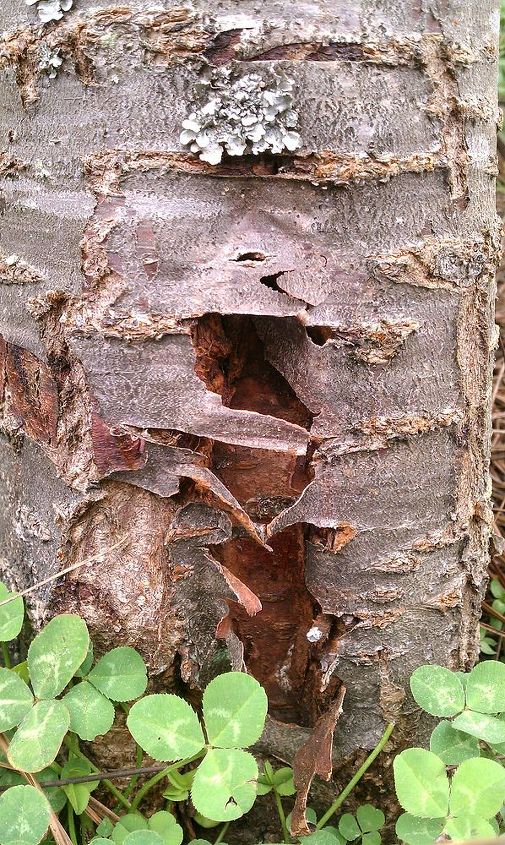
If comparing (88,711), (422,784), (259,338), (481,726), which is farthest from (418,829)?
(259,338)

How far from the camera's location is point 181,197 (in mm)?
977

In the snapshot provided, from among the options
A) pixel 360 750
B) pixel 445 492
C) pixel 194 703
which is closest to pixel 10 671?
pixel 194 703

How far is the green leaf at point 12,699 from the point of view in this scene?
1.02 metres

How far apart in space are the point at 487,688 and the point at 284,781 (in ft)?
1.20

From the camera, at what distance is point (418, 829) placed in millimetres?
947

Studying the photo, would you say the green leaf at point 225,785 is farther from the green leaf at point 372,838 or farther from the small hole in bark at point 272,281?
the small hole in bark at point 272,281

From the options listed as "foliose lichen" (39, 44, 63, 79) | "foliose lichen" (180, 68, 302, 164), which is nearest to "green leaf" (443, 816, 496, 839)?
"foliose lichen" (180, 68, 302, 164)

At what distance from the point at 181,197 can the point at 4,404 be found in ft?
1.58

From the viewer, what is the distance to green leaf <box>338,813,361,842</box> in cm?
113

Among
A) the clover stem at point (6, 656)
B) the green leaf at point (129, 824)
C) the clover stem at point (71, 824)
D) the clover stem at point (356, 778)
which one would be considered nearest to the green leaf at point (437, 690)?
the clover stem at point (356, 778)

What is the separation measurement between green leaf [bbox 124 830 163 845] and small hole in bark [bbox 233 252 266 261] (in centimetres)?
77

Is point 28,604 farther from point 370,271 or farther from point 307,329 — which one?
point 370,271

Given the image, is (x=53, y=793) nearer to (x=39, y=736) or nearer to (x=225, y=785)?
(x=39, y=736)

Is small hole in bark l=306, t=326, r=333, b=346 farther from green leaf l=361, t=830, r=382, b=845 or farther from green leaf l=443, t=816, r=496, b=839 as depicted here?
green leaf l=361, t=830, r=382, b=845
